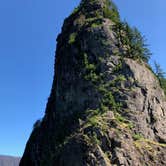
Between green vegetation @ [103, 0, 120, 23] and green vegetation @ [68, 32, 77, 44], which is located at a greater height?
green vegetation @ [103, 0, 120, 23]

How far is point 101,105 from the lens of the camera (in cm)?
5272

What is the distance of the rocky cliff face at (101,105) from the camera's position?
44656 millimetres

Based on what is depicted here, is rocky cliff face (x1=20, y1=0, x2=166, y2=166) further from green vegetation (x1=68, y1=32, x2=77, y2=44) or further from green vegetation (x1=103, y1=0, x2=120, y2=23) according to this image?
green vegetation (x1=103, y1=0, x2=120, y2=23)

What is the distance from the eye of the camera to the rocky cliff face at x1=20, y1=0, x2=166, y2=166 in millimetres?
44656

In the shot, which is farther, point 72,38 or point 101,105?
point 72,38

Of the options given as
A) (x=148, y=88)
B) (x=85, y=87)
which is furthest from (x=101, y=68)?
(x=148, y=88)

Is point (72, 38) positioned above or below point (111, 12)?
below

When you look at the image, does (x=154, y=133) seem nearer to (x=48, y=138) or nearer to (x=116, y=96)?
(x=116, y=96)

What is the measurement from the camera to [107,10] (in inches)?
2894

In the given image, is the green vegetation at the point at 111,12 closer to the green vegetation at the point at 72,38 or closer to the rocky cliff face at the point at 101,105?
the rocky cliff face at the point at 101,105

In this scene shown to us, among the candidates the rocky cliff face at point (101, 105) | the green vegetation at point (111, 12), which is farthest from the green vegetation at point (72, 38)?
the green vegetation at point (111, 12)

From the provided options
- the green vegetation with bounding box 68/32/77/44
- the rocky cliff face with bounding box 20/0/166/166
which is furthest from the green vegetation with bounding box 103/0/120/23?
the green vegetation with bounding box 68/32/77/44

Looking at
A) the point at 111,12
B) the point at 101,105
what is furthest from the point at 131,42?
the point at 101,105

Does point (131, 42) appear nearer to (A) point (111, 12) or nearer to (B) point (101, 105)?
(A) point (111, 12)
